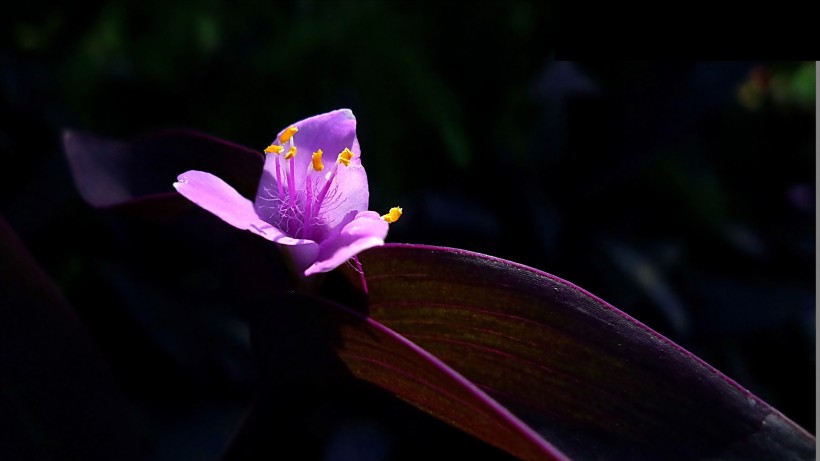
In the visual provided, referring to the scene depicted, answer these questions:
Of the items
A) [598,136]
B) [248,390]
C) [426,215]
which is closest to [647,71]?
[598,136]

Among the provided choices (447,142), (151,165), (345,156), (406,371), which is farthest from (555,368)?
(447,142)

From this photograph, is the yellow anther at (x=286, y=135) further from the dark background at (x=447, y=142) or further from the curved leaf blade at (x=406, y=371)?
the dark background at (x=447, y=142)

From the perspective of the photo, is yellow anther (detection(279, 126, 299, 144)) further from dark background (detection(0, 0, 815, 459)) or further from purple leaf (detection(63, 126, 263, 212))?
dark background (detection(0, 0, 815, 459))

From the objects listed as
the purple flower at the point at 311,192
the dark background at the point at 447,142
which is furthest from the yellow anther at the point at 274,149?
the dark background at the point at 447,142

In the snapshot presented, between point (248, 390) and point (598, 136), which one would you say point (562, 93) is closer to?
point (598, 136)

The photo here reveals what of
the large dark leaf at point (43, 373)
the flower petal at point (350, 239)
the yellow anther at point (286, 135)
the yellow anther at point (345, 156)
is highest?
the yellow anther at point (345, 156)

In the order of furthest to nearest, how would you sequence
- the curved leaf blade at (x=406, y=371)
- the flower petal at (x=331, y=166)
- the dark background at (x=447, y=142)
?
the dark background at (x=447, y=142) < the flower petal at (x=331, y=166) < the curved leaf blade at (x=406, y=371)

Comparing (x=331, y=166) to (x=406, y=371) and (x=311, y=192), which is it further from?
(x=406, y=371)

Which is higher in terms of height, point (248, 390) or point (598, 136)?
point (598, 136)
